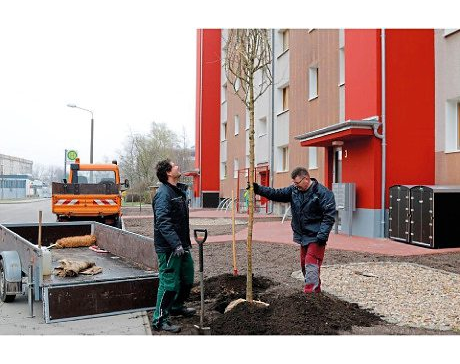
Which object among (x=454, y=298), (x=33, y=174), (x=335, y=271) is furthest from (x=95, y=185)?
(x=33, y=174)

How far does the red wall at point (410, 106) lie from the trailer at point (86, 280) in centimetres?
824

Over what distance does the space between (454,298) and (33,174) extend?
246ft

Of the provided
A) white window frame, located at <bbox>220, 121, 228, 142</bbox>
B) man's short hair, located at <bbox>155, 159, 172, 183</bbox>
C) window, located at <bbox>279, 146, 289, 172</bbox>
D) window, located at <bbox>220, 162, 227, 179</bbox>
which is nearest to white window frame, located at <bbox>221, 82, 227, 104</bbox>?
white window frame, located at <bbox>220, 121, 228, 142</bbox>

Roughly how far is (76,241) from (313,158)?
42.6ft

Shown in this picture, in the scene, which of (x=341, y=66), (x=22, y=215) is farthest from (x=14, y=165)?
(x=341, y=66)

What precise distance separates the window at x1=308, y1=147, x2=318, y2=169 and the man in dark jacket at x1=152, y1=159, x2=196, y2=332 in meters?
15.0

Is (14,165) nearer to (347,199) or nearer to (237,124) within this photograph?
(237,124)

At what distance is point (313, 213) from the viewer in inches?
237

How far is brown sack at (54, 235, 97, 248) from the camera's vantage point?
9188 millimetres

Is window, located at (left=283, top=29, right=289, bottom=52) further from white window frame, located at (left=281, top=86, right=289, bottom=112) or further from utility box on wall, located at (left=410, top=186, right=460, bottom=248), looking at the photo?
utility box on wall, located at (left=410, top=186, right=460, bottom=248)
